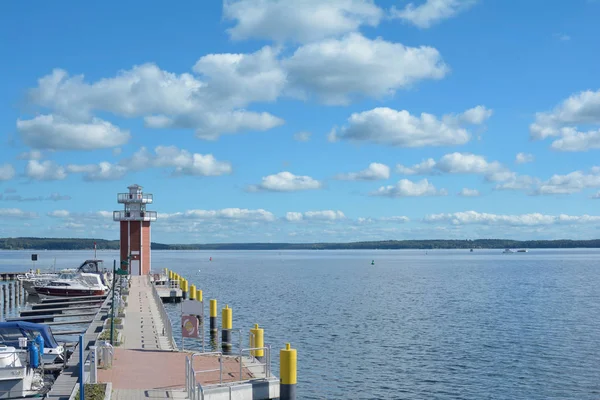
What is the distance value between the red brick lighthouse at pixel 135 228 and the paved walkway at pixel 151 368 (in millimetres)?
42457

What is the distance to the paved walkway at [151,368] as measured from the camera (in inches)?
800

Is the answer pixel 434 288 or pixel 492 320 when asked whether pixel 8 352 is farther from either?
pixel 434 288

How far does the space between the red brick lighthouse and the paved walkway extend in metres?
42.5

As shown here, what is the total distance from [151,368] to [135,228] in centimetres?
5448

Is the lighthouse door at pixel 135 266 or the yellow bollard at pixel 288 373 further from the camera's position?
the lighthouse door at pixel 135 266

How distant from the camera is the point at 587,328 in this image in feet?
153

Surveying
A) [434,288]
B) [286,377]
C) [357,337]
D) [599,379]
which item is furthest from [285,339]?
[434,288]

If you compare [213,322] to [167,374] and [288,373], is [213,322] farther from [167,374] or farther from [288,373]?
[288,373]

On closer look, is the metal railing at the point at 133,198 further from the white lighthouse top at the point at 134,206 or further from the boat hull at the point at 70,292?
the boat hull at the point at 70,292

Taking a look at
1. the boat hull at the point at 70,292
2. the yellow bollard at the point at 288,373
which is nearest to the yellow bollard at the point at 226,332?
the yellow bollard at the point at 288,373

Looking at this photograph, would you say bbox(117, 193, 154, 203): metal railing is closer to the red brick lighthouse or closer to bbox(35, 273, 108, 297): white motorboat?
the red brick lighthouse

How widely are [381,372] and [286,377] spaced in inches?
488

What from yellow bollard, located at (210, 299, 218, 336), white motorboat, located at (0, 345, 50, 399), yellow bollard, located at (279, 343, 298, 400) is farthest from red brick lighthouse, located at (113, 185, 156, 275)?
yellow bollard, located at (279, 343, 298, 400)

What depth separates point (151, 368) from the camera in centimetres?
2392
